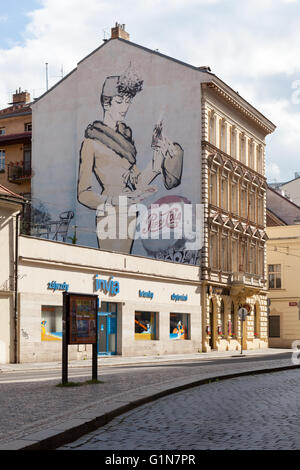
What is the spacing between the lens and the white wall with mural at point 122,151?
156ft

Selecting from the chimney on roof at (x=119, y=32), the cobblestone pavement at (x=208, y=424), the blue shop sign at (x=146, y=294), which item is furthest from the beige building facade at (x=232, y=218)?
the cobblestone pavement at (x=208, y=424)

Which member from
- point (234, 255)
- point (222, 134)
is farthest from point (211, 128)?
point (234, 255)

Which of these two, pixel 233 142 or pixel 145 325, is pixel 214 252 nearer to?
pixel 233 142

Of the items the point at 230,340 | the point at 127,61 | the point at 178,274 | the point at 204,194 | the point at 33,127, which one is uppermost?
the point at 127,61

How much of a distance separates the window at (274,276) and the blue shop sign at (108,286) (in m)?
28.1

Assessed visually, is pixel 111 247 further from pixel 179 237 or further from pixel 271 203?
pixel 271 203

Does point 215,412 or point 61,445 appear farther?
point 215,412

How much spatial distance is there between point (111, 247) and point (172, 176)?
5.59 metres

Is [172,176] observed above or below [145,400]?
above

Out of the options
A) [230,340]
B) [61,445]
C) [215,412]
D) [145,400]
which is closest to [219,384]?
[145,400]

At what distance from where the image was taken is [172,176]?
47750mm

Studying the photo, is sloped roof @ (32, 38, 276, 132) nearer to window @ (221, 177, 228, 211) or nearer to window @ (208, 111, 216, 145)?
window @ (208, 111, 216, 145)

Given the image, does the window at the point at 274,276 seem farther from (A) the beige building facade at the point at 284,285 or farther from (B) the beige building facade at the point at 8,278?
(B) the beige building facade at the point at 8,278
